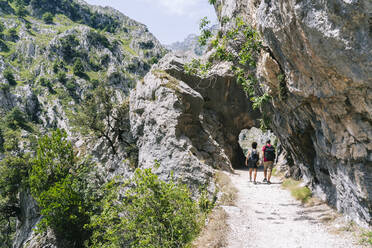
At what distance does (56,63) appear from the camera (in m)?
100

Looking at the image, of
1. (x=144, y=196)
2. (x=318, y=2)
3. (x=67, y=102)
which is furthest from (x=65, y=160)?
(x=67, y=102)

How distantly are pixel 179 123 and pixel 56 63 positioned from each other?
107409mm

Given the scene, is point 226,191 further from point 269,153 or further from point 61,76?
point 61,76

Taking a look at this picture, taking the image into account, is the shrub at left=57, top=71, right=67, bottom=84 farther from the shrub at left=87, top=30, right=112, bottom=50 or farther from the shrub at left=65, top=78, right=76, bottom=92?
the shrub at left=87, top=30, right=112, bottom=50

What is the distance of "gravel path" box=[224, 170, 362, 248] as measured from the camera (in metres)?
6.74

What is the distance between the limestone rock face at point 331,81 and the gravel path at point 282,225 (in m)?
0.92

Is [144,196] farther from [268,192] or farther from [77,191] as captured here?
[77,191]

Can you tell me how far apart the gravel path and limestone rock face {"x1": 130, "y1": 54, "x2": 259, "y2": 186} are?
3930 mm

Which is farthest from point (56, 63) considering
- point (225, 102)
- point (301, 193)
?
point (301, 193)

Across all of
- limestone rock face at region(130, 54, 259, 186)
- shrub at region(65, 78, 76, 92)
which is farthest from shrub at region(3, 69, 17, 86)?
limestone rock face at region(130, 54, 259, 186)

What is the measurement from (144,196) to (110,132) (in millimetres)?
19838

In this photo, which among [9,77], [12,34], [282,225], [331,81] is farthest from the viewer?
[12,34]

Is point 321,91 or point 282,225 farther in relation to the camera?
point 282,225

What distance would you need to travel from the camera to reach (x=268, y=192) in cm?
1230
